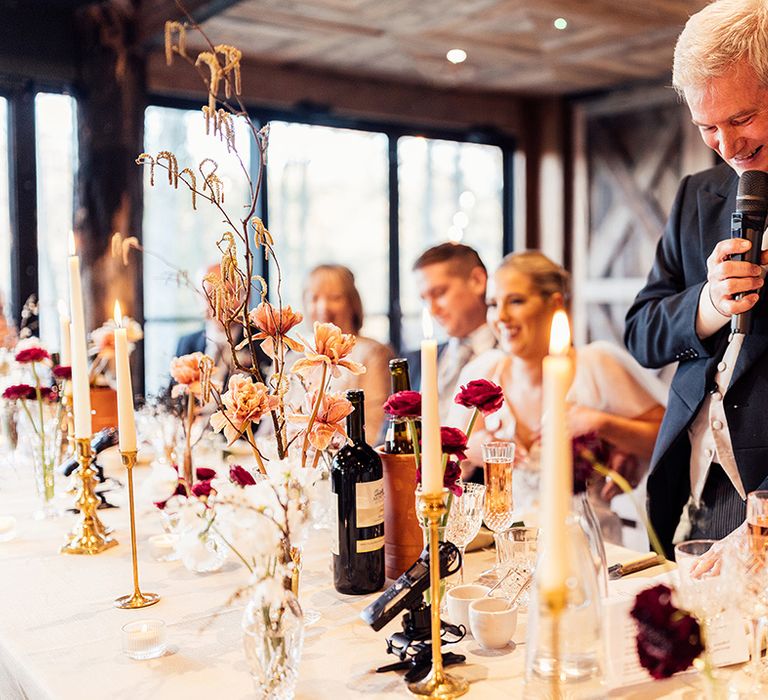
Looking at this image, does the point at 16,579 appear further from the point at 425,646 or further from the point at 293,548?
the point at 425,646

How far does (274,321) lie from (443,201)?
478 centimetres

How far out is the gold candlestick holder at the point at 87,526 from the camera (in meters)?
1.59

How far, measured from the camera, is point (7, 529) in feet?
5.62

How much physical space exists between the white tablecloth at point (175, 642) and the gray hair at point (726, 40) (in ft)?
2.72

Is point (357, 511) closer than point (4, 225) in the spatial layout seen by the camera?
Yes

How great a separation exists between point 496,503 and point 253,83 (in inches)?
157

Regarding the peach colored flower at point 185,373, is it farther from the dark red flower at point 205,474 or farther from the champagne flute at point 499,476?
the champagne flute at point 499,476

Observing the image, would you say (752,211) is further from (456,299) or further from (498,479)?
(456,299)

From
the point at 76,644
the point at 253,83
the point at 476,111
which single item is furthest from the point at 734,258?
the point at 476,111

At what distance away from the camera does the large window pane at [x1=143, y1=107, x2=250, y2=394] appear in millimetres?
4559

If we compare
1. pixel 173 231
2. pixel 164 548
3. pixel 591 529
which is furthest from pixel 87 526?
pixel 173 231

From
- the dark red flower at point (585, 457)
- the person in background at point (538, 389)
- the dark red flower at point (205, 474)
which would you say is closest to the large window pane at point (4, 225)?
the person in background at point (538, 389)

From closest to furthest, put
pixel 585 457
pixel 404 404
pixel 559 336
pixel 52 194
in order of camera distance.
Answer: pixel 559 336
pixel 585 457
pixel 404 404
pixel 52 194

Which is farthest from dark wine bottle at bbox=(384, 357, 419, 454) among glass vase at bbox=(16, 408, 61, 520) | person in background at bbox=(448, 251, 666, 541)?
glass vase at bbox=(16, 408, 61, 520)
